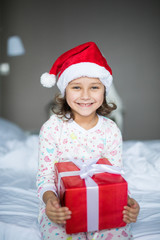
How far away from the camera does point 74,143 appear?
108 cm

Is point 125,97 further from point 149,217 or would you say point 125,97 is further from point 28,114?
point 149,217

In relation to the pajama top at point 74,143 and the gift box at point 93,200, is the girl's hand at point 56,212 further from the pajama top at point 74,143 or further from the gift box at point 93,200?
the pajama top at point 74,143

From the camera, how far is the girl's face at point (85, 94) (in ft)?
3.31

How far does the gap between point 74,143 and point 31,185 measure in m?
0.40

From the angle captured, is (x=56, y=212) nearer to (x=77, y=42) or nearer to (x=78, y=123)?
(x=78, y=123)

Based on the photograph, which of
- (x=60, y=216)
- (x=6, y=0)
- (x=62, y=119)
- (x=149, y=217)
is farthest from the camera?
(x=6, y=0)

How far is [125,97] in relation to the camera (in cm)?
350

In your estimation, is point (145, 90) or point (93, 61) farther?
point (145, 90)

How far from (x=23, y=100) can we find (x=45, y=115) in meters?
0.39

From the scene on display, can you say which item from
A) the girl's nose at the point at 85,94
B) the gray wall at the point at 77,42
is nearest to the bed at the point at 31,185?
the girl's nose at the point at 85,94

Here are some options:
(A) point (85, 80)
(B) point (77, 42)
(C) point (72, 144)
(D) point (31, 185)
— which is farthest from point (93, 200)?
(B) point (77, 42)

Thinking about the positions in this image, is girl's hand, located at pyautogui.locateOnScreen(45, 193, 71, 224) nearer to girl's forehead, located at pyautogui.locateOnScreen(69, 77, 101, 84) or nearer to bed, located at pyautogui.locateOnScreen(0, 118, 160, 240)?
bed, located at pyautogui.locateOnScreen(0, 118, 160, 240)

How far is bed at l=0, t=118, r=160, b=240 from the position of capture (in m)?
0.85

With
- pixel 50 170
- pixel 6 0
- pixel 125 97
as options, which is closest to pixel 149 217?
pixel 50 170
